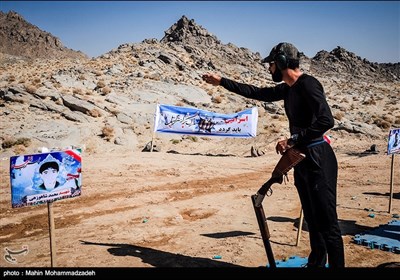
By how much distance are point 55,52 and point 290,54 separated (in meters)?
94.1

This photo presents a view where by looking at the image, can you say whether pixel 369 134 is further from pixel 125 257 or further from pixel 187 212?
pixel 125 257

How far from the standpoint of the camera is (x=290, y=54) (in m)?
3.36

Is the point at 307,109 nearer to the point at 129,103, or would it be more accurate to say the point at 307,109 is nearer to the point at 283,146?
the point at 283,146

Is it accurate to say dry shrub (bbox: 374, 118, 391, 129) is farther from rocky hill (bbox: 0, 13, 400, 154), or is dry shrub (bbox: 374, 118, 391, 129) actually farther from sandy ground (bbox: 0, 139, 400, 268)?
sandy ground (bbox: 0, 139, 400, 268)

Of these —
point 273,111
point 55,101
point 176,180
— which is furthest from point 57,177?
point 273,111

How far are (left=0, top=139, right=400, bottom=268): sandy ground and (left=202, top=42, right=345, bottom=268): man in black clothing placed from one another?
1.30m

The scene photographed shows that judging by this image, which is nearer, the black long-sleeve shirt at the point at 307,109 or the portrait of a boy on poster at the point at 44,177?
the black long-sleeve shirt at the point at 307,109

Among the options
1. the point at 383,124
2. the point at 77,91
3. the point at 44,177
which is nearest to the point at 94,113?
the point at 77,91

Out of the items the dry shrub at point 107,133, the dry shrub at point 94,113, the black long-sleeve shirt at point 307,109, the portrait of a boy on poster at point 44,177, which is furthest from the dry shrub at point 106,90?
the black long-sleeve shirt at point 307,109

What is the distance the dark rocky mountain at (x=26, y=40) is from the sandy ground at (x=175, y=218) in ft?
267

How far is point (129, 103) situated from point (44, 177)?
1939 cm

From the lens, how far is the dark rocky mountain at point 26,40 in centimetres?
8194

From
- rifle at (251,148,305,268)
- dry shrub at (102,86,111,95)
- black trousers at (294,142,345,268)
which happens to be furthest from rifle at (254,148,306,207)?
dry shrub at (102,86,111,95)

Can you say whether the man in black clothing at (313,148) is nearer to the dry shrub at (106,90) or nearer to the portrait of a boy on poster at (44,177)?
the portrait of a boy on poster at (44,177)
